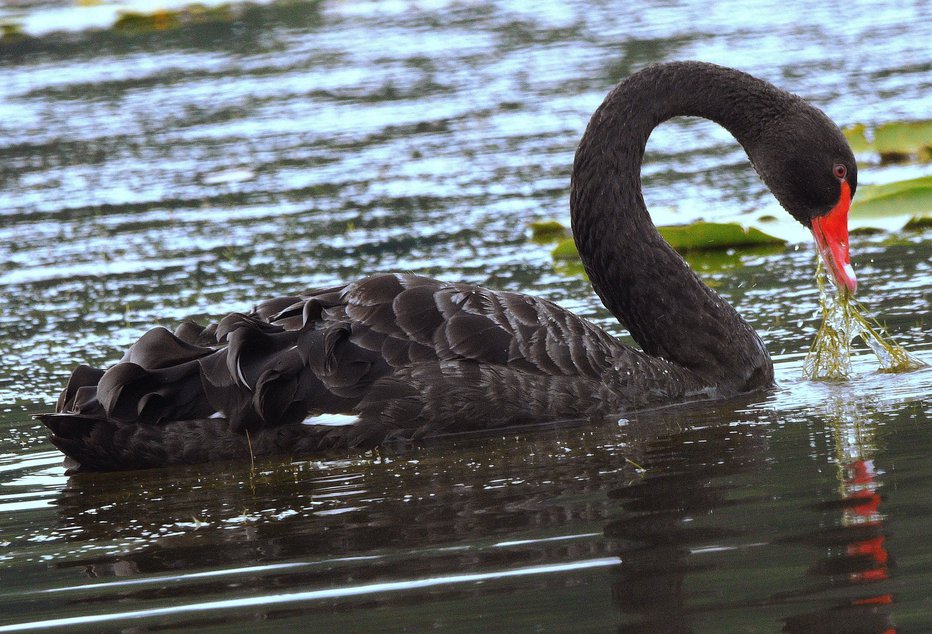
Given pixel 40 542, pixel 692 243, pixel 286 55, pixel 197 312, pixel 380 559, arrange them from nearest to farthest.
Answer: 1. pixel 380 559
2. pixel 40 542
3. pixel 197 312
4. pixel 692 243
5. pixel 286 55

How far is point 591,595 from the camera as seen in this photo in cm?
355

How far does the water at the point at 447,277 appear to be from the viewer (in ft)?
12.1

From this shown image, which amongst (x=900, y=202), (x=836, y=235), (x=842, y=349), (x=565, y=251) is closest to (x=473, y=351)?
(x=842, y=349)

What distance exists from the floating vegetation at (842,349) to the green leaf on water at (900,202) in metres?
2.75

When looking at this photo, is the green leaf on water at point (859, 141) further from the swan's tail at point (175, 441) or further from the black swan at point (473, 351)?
the swan's tail at point (175, 441)

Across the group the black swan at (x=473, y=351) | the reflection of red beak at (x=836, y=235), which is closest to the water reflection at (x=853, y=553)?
the black swan at (x=473, y=351)

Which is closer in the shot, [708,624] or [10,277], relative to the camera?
[708,624]

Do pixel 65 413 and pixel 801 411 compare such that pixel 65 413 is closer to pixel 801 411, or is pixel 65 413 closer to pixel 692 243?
pixel 801 411

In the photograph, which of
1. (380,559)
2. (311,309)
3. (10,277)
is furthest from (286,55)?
(380,559)

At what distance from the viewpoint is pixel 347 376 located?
210 inches

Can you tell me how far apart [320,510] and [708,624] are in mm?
1673

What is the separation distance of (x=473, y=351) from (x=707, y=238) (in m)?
3.37

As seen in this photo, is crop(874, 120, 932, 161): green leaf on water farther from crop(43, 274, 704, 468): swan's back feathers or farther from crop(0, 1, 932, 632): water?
crop(43, 274, 704, 468): swan's back feathers

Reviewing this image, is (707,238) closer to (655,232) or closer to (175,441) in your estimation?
(655,232)
